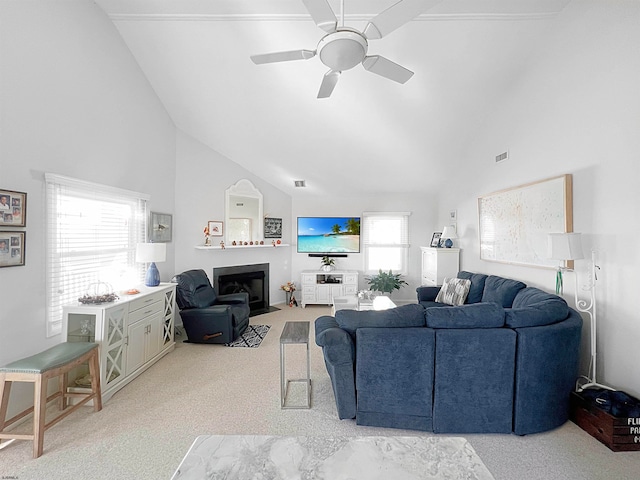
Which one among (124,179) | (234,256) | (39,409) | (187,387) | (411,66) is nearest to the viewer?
(39,409)

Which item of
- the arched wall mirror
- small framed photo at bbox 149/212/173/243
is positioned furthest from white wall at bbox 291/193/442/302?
small framed photo at bbox 149/212/173/243

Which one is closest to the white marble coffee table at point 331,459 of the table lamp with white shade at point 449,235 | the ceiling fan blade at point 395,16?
the ceiling fan blade at point 395,16

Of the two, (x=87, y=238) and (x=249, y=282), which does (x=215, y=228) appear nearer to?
(x=249, y=282)

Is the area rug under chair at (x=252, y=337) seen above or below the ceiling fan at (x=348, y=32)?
below

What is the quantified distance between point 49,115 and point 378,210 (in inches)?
212

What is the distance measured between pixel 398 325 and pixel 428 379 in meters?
0.45

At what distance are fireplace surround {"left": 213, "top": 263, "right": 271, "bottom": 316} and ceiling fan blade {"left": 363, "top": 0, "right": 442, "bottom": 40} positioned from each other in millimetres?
4466

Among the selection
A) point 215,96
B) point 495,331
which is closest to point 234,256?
point 215,96

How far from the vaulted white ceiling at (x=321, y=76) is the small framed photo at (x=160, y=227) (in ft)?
5.00

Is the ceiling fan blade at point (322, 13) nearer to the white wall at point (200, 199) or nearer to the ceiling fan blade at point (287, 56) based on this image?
the ceiling fan blade at point (287, 56)

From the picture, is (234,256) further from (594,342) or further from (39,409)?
(594,342)

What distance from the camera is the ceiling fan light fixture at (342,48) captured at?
178 cm

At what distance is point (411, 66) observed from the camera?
3.19 meters

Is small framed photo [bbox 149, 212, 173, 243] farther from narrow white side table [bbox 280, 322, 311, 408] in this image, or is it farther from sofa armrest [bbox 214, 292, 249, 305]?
narrow white side table [bbox 280, 322, 311, 408]
